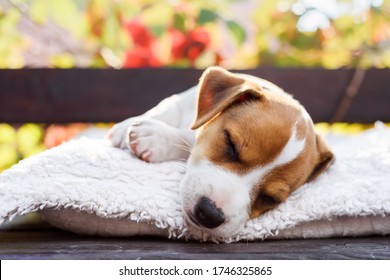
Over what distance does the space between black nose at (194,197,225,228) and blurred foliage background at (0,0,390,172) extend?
190 cm

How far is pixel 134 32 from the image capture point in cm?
379

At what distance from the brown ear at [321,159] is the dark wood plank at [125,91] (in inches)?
55.6

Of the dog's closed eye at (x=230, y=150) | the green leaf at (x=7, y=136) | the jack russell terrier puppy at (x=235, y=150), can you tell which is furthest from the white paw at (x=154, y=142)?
the green leaf at (x=7, y=136)

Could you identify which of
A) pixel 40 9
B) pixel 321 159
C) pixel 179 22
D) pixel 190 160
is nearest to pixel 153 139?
pixel 190 160

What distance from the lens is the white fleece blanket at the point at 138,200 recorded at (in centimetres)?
174

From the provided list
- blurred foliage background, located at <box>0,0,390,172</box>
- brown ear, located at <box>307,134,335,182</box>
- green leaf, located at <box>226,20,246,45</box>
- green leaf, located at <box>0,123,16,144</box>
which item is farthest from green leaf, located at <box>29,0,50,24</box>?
brown ear, located at <box>307,134,335,182</box>

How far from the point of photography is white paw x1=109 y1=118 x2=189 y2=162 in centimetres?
226

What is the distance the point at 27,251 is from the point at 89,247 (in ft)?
0.58

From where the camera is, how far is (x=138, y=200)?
1799 millimetres

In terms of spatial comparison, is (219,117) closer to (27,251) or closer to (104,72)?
(27,251)

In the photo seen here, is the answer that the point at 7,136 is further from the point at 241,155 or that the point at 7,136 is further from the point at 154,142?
the point at 241,155

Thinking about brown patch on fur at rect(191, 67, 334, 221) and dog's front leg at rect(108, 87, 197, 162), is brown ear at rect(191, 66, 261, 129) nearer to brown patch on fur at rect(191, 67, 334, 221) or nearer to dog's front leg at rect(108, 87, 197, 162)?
brown patch on fur at rect(191, 67, 334, 221)
